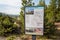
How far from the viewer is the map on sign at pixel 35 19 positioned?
4.11 metres

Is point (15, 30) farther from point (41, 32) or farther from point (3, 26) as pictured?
point (41, 32)

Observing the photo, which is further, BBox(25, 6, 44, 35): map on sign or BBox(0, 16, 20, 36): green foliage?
BBox(0, 16, 20, 36): green foliage

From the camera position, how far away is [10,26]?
301 inches

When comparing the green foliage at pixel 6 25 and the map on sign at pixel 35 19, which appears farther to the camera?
the green foliage at pixel 6 25

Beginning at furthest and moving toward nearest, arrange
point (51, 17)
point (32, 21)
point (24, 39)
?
point (51, 17), point (24, 39), point (32, 21)

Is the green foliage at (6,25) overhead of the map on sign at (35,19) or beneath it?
beneath

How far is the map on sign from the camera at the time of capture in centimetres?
411

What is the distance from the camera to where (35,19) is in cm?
412

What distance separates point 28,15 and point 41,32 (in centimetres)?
46

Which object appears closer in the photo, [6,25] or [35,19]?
[35,19]

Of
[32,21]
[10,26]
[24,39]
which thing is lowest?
[24,39]

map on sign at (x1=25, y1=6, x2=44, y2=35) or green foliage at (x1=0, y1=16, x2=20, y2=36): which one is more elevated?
map on sign at (x1=25, y1=6, x2=44, y2=35)

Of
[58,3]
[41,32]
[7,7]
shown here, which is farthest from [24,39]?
[41,32]

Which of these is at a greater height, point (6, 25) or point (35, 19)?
point (35, 19)
